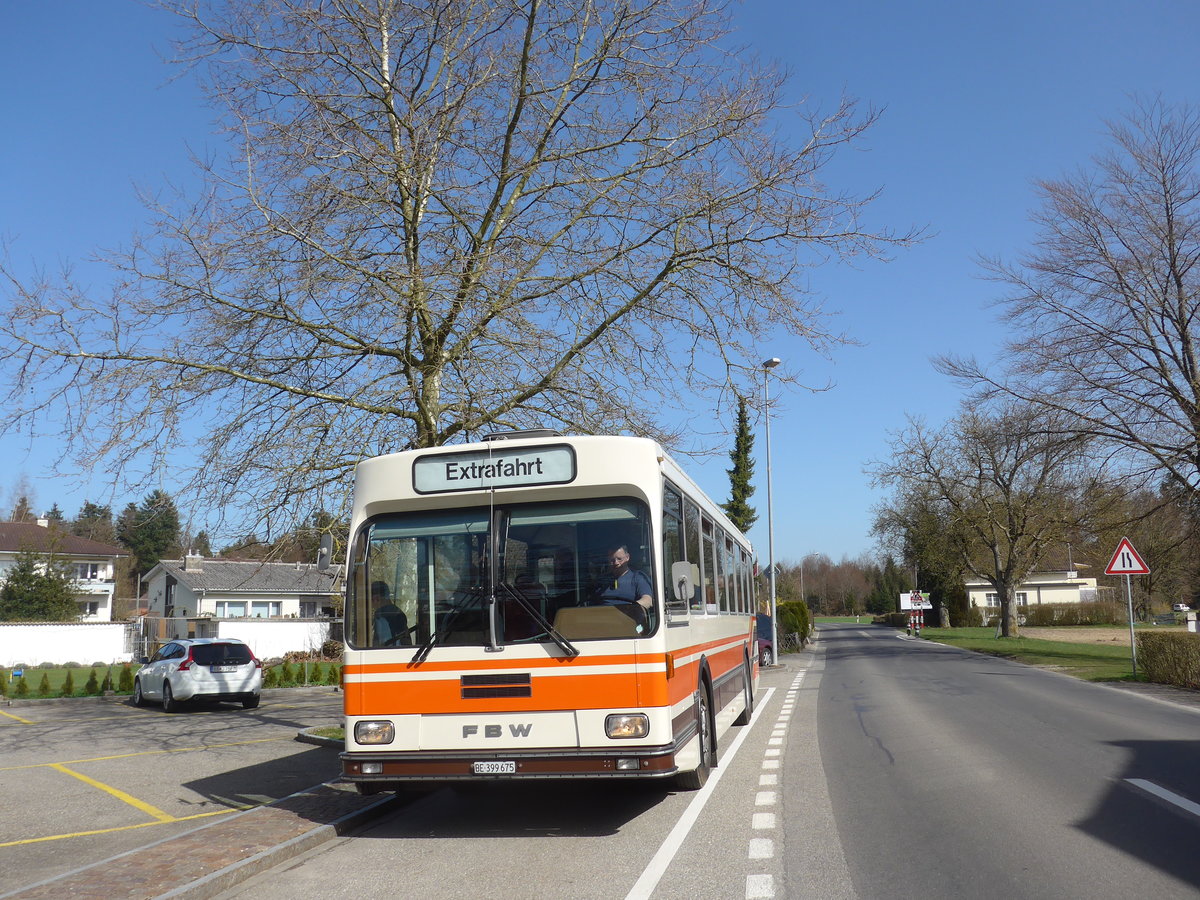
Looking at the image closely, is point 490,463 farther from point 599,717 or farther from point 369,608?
point 599,717

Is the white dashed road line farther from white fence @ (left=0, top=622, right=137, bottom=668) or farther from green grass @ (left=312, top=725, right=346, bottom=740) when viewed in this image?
white fence @ (left=0, top=622, right=137, bottom=668)

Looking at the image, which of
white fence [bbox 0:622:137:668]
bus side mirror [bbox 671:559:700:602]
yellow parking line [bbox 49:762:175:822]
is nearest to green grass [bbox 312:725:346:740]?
yellow parking line [bbox 49:762:175:822]

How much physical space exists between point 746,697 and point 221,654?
506 inches

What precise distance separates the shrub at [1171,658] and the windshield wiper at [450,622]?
60.6 feet

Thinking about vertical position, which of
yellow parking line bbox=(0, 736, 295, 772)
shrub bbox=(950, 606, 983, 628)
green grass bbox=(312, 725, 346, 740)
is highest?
green grass bbox=(312, 725, 346, 740)

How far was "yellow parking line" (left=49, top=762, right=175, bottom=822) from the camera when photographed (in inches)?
355

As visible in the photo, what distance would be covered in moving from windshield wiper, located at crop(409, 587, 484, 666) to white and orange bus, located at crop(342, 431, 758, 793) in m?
0.01

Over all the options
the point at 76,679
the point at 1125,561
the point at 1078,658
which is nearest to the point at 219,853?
the point at 1125,561

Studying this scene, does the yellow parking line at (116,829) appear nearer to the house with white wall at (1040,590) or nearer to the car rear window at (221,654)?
the car rear window at (221,654)

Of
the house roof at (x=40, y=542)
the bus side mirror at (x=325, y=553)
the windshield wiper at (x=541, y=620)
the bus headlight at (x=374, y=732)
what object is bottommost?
the bus headlight at (x=374, y=732)

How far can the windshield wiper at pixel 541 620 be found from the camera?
286 inches

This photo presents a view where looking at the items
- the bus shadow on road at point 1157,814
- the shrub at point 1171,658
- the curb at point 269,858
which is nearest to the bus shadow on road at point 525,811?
the curb at point 269,858

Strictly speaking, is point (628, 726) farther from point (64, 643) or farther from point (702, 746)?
point (64, 643)

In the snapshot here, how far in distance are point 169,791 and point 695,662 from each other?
5.88 metres
